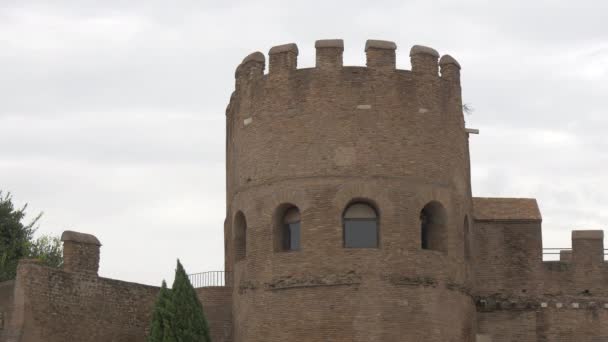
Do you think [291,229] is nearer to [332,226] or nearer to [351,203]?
[332,226]

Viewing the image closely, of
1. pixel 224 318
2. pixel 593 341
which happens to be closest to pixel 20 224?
pixel 224 318

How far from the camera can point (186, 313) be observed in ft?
94.2

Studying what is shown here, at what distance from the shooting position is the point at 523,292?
31453 millimetres

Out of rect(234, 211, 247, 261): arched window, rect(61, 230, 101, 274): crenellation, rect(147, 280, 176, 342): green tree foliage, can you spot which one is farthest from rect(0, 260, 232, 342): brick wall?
rect(147, 280, 176, 342): green tree foliage

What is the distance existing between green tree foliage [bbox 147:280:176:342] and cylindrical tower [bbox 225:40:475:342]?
175 centimetres

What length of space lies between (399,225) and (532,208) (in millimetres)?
5704

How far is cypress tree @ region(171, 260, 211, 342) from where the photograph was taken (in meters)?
28.5

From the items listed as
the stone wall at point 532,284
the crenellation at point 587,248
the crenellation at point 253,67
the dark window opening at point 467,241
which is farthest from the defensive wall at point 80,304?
the crenellation at point 587,248

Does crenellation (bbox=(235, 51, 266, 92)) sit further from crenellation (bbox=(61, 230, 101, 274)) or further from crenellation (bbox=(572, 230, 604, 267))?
crenellation (bbox=(572, 230, 604, 267))

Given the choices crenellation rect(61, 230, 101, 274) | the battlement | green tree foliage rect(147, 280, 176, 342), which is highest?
the battlement

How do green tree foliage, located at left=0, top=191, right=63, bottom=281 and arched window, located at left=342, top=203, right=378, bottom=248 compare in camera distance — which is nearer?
arched window, located at left=342, top=203, right=378, bottom=248

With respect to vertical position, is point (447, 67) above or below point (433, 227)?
above

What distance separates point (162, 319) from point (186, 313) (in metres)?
0.59

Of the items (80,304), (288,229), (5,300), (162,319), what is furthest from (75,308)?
(288,229)
